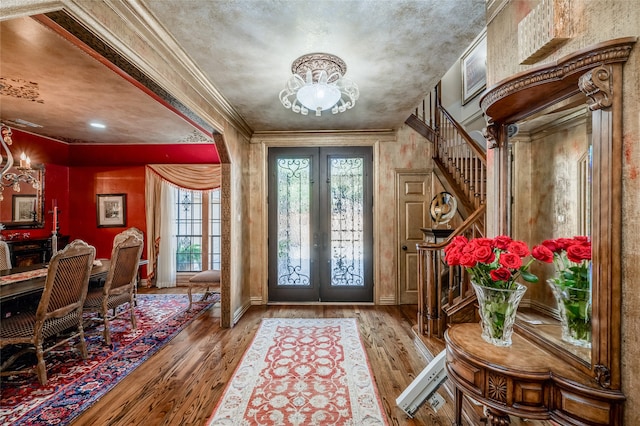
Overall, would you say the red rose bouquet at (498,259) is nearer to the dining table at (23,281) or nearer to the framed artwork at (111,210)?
the dining table at (23,281)

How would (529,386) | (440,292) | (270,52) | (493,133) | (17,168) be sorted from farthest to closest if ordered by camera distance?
1. (17,168)
2. (440,292)
3. (270,52)
4. (493,133)
5. (529,386)

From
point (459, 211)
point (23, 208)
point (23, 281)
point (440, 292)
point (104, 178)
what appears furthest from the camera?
point (104, 178)

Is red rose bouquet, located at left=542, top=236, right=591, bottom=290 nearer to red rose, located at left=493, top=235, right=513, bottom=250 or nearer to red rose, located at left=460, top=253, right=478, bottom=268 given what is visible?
red rose, located at left=493, top=235, right=513, bottom=250

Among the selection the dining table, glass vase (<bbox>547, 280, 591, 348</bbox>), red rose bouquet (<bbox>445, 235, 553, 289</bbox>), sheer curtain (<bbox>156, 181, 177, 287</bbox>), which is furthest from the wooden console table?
sheer curtain (<bbox>156, 181, 177, 287</bbox>)

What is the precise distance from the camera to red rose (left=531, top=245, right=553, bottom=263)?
4.31 feet

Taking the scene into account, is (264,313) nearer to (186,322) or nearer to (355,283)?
(186,322)

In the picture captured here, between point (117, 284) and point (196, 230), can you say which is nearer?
point (117, 284)

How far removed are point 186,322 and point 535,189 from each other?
4061 mm

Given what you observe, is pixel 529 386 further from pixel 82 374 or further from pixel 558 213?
pixel 82 374

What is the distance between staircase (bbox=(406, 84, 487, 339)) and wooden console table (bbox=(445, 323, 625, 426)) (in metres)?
1.65

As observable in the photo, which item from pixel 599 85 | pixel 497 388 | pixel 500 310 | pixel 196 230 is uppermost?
pixel 599 85

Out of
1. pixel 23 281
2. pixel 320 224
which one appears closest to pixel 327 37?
pixel 320 224

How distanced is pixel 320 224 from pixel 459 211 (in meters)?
2.08

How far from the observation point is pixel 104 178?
18.7 feet
